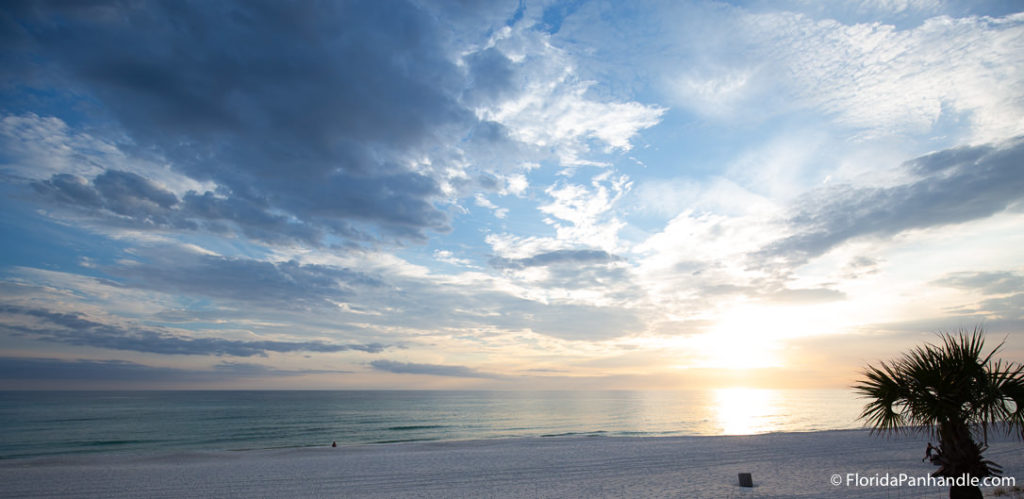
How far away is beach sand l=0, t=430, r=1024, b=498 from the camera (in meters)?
15.5

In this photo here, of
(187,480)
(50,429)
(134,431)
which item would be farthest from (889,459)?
(50,429)

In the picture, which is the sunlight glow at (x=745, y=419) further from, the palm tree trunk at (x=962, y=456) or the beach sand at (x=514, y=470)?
the palm tree trunk at (x=962, y=456)

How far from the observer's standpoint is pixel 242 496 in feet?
52.6

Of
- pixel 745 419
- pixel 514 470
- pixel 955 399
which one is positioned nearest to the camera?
pixel 955 399

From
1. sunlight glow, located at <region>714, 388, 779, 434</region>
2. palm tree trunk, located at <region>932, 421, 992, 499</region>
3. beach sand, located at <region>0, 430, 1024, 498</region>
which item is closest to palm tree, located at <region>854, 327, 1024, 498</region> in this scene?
palm tree trunk, located at <region>932, 421, 992, 499</region>

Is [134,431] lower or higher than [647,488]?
lower

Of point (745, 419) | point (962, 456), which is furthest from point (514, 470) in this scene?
point (745, 419)

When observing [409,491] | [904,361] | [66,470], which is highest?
[904,361]

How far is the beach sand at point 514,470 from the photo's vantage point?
1553cm

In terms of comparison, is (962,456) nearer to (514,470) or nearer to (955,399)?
(955,399)

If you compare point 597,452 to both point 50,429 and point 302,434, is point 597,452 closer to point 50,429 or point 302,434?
point 302,434

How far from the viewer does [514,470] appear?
19641 millimetres

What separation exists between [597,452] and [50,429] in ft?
203

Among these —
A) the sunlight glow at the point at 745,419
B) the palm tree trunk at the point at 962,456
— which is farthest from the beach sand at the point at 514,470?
the sunlight glow at the point at 745,419
